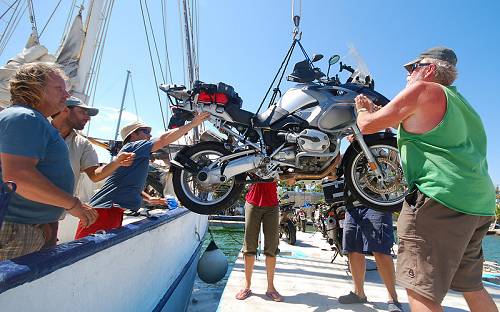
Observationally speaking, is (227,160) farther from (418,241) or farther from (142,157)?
(418,241)

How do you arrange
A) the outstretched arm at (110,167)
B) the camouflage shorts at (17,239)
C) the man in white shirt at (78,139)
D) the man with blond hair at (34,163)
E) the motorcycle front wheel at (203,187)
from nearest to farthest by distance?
the man with blond hair at (34,163)
the camouflage shorts at (17,239)
the outstretched arm at (110,167)
the man in white shirt at (78,139)
the motorcycle front wheel at (203,187)

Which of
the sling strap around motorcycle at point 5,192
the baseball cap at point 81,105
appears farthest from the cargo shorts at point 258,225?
the sling strap around motorcycle at point 5,192

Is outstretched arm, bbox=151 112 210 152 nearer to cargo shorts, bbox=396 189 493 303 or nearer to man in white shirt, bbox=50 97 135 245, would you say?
man in white shirt, bbox=50 97 135 245

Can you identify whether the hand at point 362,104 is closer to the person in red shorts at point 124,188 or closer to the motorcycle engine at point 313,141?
the motorcycle engine at point 313,141

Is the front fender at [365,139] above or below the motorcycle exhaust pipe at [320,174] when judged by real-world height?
above

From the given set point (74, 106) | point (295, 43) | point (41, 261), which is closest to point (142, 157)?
point (74, 106)

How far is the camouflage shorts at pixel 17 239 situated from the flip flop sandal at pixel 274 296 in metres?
2.58

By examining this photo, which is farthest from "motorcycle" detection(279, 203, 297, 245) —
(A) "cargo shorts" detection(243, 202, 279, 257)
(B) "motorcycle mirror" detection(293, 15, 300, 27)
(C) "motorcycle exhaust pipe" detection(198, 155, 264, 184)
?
(B) "motorcycle mirror" detection(293, 15, 300, 27)

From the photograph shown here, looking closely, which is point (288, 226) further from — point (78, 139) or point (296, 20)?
point (78, 139)

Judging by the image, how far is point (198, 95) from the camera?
11.2ft

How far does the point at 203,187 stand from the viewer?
3.36 m

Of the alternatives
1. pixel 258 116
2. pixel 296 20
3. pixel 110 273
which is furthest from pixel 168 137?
pixel 296 20

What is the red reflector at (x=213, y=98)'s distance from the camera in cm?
341

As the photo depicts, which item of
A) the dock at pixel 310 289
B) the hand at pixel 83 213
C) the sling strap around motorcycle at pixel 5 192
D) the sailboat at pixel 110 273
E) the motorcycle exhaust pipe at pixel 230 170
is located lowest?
the dock at pixel 310 289
